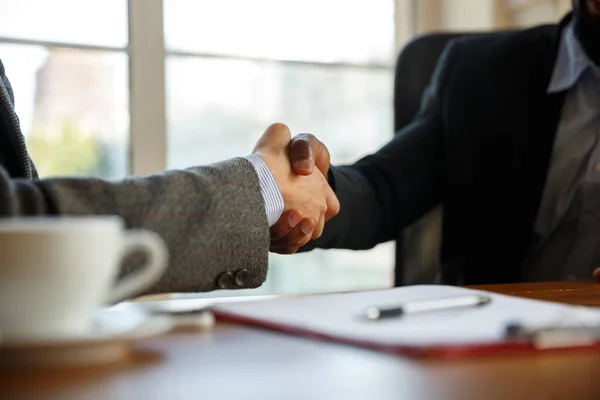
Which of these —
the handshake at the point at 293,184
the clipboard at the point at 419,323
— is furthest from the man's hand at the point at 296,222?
the clipboard at the point at 419,323

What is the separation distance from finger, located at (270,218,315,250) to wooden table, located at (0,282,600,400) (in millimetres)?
529

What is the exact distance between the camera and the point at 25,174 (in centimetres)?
90

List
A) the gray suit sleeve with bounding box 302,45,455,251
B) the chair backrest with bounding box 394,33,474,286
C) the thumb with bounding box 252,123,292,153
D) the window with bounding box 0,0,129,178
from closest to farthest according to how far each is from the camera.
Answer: the thumb with bounding box 252,123,292,153
the gray suit sleeve with bounding box 302,45,455,251
the chair backrest with bounding box 394,33,474,286
the window with bounding box 0,0,129,178

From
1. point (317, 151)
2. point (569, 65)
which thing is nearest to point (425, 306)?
point (317, 151)

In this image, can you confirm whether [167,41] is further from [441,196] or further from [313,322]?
[313,322]

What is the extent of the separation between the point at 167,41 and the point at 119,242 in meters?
1.56

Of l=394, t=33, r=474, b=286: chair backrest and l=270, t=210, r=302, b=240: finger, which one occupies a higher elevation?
l=394, t=33, r=474, b=286: chair backrest

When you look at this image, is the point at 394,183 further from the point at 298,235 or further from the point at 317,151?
the point at 298,235

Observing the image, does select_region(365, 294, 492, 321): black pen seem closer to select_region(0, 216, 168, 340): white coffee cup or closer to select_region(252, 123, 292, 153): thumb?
select_region(0, 216, 168, 340): white coffee cup

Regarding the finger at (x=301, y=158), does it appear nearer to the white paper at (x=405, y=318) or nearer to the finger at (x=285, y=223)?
the finger at (x=285, y=223)

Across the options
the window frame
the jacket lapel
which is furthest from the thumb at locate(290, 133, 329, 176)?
the window frame

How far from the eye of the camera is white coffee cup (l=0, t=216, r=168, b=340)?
0.41m

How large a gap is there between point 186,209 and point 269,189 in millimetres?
269

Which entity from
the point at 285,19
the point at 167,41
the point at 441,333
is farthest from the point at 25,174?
the point at 285,19
